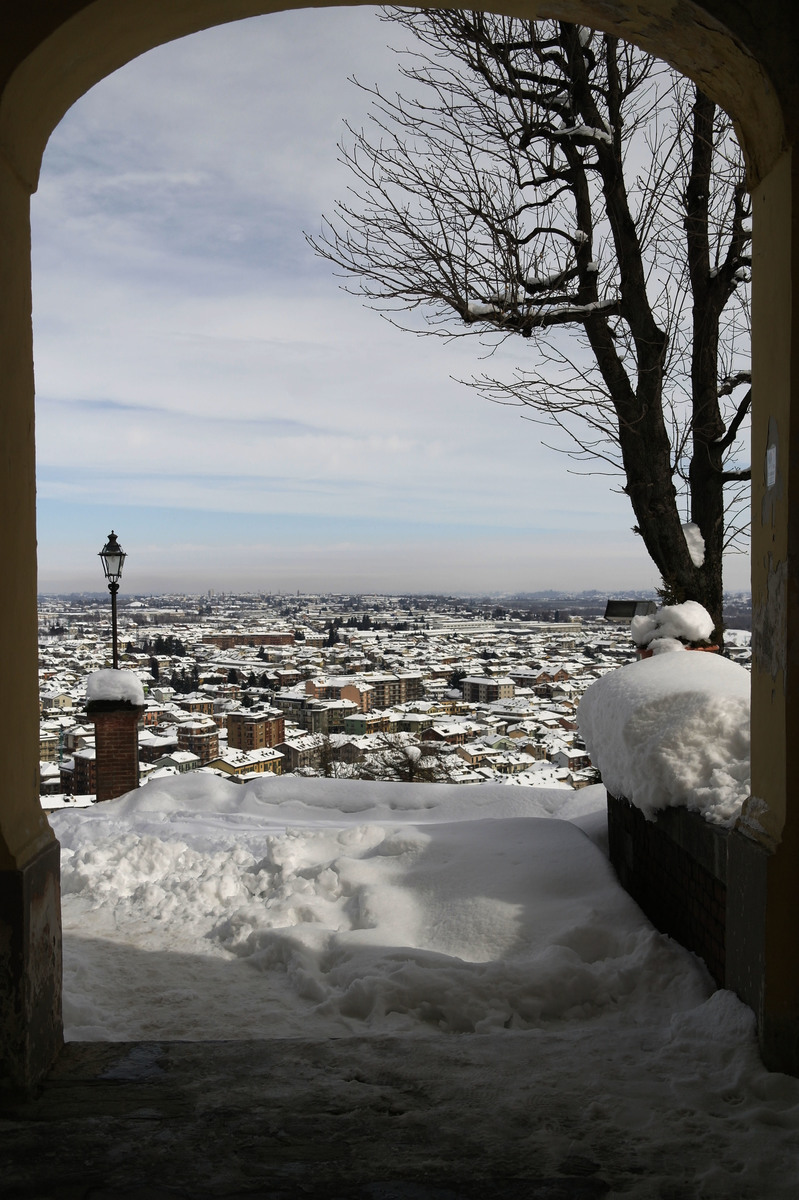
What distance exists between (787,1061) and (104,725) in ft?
29.4

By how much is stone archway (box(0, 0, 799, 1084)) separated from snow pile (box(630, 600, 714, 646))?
403 cm

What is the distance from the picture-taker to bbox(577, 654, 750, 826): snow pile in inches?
126

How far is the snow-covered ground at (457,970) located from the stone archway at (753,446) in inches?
13.9

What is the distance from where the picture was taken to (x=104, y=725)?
988cm

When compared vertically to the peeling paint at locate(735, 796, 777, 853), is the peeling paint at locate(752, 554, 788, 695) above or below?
above

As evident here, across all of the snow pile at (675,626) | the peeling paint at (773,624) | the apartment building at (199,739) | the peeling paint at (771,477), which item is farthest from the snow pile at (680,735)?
the apartment building at (199,739)

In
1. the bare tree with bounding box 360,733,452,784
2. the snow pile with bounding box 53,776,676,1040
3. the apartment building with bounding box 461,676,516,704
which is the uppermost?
the snow pile with bounding box 53,776,676,1040

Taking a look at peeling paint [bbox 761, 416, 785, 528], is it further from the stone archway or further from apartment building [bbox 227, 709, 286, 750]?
apartment building [bbox 227, 709, 286, 750]

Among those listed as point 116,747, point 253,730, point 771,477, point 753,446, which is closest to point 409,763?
point 253,730

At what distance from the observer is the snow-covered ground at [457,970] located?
7.00 ft

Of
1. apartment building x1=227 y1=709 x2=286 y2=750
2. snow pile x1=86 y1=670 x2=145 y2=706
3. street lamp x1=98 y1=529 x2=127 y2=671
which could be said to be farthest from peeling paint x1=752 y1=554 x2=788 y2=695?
apartment building x1=227 y1=709 x2=286 y2=750

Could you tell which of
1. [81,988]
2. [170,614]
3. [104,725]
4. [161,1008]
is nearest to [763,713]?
[161,1008]

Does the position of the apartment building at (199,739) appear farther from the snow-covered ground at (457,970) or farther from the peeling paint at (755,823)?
the peeling paint at (755,823)

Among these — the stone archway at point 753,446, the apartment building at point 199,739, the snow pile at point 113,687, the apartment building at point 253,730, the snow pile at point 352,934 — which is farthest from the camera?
the apartment building at point 253,730
